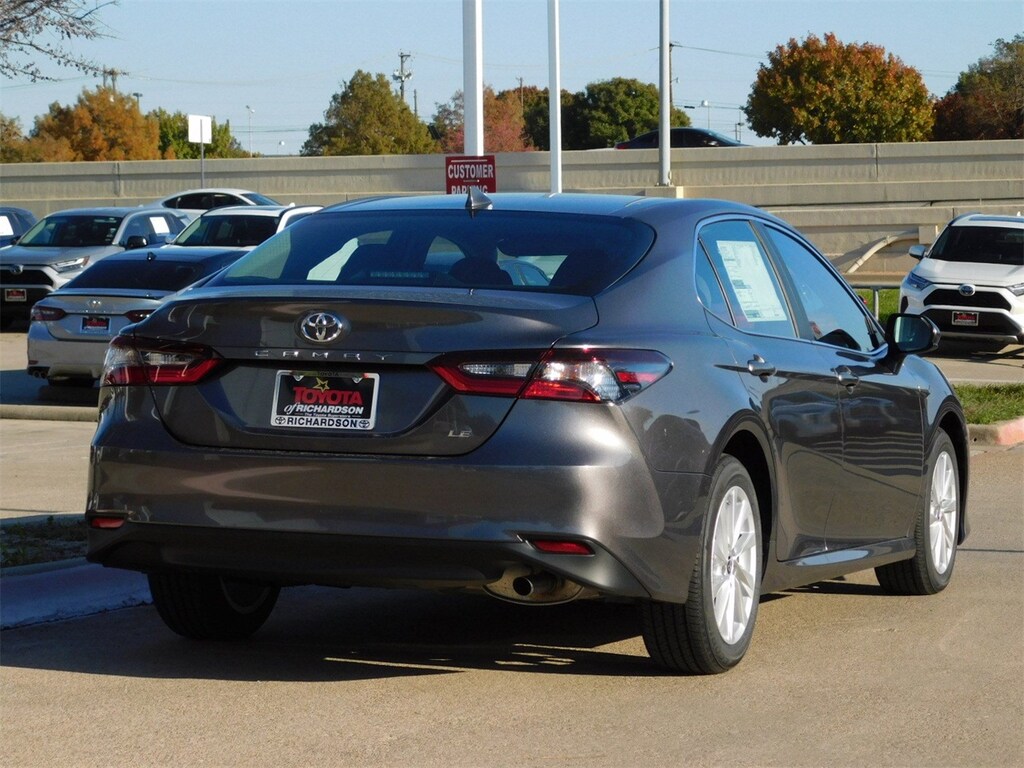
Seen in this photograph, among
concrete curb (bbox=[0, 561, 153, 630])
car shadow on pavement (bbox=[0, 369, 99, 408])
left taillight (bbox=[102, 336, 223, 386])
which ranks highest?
left taillight (bbox=[102, 336, 223, 386])

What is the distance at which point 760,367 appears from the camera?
604 cm

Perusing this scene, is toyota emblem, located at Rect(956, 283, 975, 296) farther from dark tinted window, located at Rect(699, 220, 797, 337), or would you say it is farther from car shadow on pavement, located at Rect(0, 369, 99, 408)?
dark tinted window, located at Rect(699, 220, 797, 337)

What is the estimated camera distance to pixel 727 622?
5.82 metres

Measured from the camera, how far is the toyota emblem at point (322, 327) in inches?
208

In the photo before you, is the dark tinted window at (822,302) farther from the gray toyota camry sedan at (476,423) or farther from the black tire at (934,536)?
the black tire at (934,536)

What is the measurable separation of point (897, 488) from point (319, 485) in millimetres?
3008

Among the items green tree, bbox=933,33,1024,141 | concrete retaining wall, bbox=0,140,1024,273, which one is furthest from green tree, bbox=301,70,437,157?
concrete retaining wall, bbox=0,140,1024,273

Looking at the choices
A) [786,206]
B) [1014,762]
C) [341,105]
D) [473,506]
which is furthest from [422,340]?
[341,105]

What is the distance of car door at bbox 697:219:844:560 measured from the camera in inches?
240

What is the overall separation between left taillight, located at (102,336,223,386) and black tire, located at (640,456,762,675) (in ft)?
5.51

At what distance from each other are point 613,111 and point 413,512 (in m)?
96.8

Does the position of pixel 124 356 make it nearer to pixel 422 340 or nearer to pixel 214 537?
pixel 214 537

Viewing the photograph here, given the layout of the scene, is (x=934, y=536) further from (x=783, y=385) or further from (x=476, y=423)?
(x=476, y=423)

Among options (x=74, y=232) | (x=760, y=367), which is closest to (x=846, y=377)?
(x=760, y=367)
